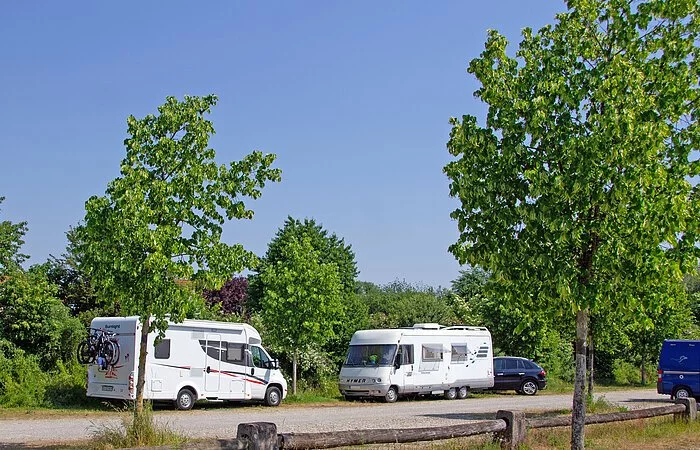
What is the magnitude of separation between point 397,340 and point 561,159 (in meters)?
19.1

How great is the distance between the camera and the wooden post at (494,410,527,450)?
12.1 meters

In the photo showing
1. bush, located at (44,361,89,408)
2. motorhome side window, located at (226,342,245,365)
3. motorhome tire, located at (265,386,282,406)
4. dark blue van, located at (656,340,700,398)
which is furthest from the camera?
dark blue van, located at (656,340,700,398)

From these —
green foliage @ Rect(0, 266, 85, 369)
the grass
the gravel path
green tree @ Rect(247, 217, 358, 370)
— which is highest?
green tree @ Rect(247, 217, 358, 370)

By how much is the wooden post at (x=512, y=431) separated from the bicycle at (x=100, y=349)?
1414 cm

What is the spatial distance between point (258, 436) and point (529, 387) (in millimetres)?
27612

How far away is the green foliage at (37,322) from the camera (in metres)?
26.1

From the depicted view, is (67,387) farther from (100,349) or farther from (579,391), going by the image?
(579,391)

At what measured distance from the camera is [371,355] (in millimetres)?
29125

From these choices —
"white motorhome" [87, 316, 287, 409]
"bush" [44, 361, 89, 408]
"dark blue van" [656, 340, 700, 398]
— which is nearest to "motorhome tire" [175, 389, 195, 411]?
"white motorhome" [87, 316, 287, 409]

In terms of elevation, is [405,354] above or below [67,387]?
above

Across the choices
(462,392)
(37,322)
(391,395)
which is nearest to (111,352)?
(37,322)

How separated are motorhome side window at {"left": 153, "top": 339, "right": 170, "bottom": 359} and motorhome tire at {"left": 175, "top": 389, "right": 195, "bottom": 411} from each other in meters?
1.27

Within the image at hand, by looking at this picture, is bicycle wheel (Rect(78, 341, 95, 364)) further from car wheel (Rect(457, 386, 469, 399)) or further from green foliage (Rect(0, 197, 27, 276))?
car wheel (Rect(457, 386, 469, 399))

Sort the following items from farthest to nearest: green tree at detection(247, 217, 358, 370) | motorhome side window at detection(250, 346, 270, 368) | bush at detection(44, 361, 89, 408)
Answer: green tree at detection(247, 217, 358, 370) → motorhome side window at detection(250, 346, 270, 368) → bush at detection(44, 361, 89, 408)
